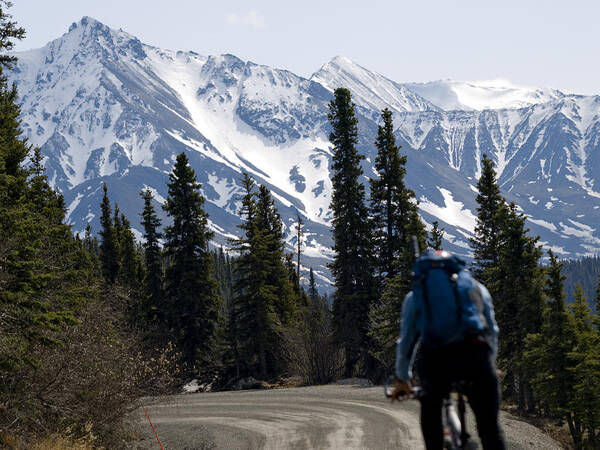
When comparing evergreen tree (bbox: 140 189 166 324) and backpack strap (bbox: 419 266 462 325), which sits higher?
evergreen tree (bbox: 140 189 166 324)

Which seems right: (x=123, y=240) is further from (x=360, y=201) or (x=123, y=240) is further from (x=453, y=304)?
(x=453, y=304)

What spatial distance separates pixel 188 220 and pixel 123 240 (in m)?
19.4

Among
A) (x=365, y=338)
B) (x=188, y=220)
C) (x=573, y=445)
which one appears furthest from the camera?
(x=188, y=220)

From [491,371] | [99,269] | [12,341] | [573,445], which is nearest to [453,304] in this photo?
[491,371]

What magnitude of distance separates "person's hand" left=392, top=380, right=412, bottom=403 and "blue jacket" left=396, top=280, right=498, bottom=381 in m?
0.05

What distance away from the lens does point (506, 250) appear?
36.0 m

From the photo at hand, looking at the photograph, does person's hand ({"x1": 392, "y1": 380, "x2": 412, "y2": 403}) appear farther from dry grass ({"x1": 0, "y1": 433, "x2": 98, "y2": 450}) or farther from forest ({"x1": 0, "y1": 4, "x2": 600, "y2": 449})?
dry grass ({"x1": 0, "y1": 433, "x2": 98, "y2": 450})

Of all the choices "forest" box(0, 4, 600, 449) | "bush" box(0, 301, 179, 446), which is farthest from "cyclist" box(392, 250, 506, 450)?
"bush" box(0, 301, 179, 446)

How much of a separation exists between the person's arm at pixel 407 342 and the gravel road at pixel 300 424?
36.3 ft

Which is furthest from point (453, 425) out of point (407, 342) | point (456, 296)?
point (456, 296)

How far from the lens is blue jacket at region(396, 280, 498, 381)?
6105 millimetres

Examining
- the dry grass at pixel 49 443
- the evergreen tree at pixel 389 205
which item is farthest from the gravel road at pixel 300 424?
the evergreen tree at pixel 389 205

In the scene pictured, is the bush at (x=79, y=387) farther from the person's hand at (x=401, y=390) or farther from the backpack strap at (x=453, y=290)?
the backpack strap at (x=453, y=290)

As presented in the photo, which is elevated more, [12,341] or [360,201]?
[360,201]
